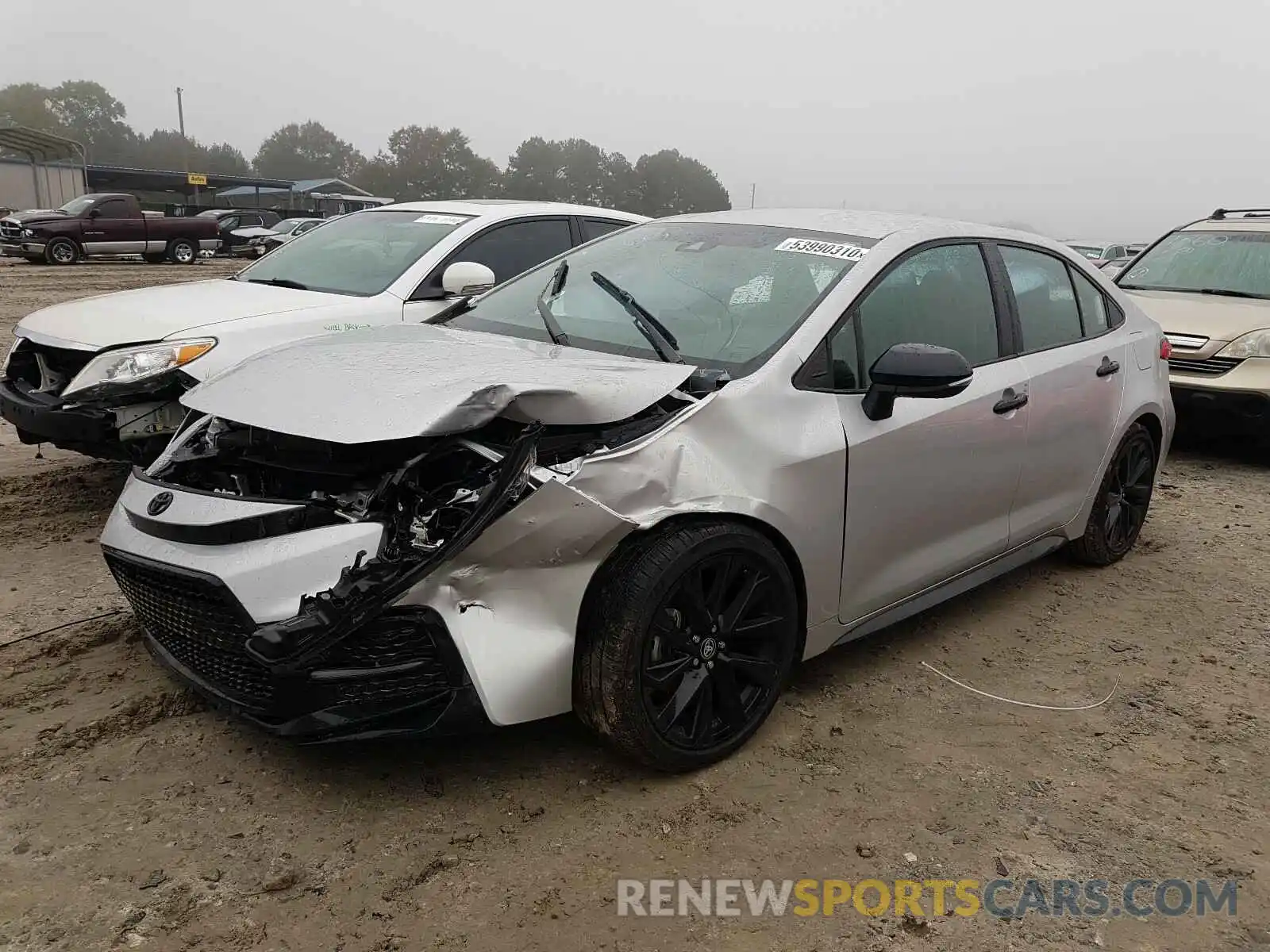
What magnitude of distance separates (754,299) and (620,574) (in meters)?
1.21

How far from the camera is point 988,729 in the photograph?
3.34 meters

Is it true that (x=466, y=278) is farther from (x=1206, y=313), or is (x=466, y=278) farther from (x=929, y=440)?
(x=1206, y=313)

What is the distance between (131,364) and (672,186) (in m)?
103

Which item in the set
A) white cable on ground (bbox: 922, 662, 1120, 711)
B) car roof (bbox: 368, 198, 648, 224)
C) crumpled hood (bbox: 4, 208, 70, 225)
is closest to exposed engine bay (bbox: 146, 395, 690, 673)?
white cable on ground (bbox: 922, 662, 1120, 711)

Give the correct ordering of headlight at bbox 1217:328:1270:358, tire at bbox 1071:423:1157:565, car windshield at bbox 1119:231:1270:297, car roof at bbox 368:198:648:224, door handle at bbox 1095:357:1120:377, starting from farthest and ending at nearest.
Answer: car windshield at bbox 1119:231:1270:297, headlight at bbox 1217:328:1270:358, car roof at bbox 368:198:648:224, tire at bbox 1071:423:1157:565, door handle at bbox 1095:357:1120:377

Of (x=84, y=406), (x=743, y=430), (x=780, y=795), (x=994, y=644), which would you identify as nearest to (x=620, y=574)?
(x=743, y=430)

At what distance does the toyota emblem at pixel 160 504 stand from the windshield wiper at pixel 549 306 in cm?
132

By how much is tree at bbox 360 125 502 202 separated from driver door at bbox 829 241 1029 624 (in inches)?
3473

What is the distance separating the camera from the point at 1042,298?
165 inches

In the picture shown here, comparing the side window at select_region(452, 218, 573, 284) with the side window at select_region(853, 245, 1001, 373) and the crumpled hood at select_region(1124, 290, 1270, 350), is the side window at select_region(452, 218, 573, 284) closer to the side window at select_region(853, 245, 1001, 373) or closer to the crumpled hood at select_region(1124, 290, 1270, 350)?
the side window at select_region(853, 245, 1001, 373)

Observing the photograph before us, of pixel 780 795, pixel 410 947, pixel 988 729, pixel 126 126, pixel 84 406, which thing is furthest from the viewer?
pixel 126 126

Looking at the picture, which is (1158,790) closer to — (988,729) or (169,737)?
(988,729)

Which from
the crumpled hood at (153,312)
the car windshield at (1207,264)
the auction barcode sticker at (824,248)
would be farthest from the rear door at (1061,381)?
the car windshield at (1207,264)

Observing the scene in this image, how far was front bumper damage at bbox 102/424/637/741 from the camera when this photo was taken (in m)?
2.45
